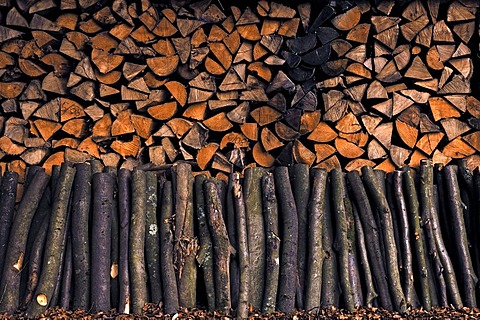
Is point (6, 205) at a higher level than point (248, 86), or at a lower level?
lower

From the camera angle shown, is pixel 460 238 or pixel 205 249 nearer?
pixel 205 249

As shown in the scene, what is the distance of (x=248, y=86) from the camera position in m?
5.46

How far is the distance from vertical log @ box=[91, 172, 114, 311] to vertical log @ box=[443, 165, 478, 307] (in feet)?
8.84

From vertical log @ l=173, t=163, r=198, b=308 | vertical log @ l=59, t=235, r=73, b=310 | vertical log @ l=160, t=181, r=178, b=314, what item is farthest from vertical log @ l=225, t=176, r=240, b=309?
vertical log @ l=59, t=235, r=73, b=310

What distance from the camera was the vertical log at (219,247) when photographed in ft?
15.2

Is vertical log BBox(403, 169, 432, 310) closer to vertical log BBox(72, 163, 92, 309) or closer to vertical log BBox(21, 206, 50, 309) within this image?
vertical log BBox(72, 163, 92, 309)

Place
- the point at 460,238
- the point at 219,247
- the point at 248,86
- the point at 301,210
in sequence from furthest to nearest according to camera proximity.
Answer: the point at 248,86 → the point at 301,210 → the point at 460,238 → the point at 219,247

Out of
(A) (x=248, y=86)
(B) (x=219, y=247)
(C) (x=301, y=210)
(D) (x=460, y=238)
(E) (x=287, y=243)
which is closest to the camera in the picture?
(B) (x=219, y=247)

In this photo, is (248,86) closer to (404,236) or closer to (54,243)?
(404,236)

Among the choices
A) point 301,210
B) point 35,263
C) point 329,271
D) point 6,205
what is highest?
point 6,205

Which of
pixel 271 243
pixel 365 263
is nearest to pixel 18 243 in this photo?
pixel 271 243

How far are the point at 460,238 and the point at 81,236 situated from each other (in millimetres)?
2929

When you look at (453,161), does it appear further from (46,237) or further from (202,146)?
(46,237)

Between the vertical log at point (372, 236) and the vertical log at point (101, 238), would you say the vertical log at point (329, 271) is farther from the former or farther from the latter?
the vertical log at point (101, 238)
